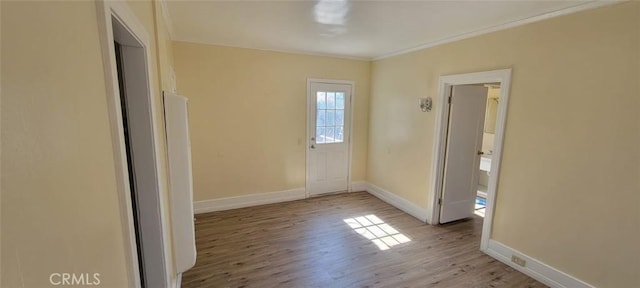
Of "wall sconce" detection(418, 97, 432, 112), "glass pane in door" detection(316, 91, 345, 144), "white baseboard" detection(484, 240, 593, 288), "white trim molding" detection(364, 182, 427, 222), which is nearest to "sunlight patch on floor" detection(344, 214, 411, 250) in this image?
"white trim molding" detection(364, 182, 427, 222)

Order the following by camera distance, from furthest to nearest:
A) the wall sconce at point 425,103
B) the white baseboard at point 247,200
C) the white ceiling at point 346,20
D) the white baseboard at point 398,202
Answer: the white baseboard at point 247,200 → the white baseboard at point 398,202 → the wall sconce at point 425,103 → the white ceiling at point 346,20

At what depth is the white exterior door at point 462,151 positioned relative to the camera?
3.40 m

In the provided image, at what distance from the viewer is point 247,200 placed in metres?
4.12

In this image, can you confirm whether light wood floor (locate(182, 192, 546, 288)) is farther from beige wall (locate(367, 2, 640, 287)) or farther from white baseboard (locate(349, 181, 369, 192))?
white baseboard (locate(349, 181, 369, 192))

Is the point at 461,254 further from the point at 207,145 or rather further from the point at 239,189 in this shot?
the point at 207,145

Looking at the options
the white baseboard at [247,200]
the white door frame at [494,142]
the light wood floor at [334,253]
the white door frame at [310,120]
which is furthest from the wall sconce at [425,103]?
the white baseboard at [247,200]

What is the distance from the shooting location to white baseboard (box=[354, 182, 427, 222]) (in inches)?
147

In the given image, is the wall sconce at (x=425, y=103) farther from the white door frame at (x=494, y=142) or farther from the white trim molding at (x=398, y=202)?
the white trim molding at (x=398, y=202)

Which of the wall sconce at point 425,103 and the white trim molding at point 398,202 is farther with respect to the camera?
the white trim molding at point 398,202

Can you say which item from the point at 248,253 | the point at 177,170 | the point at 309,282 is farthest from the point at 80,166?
the point at 248,253

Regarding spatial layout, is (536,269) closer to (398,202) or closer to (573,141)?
(573,141)

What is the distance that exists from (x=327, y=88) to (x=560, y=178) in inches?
123

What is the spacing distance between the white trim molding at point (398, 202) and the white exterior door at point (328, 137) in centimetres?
51

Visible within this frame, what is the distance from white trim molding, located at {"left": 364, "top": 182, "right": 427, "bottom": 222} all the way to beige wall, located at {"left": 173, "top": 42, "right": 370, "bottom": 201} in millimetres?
1337
